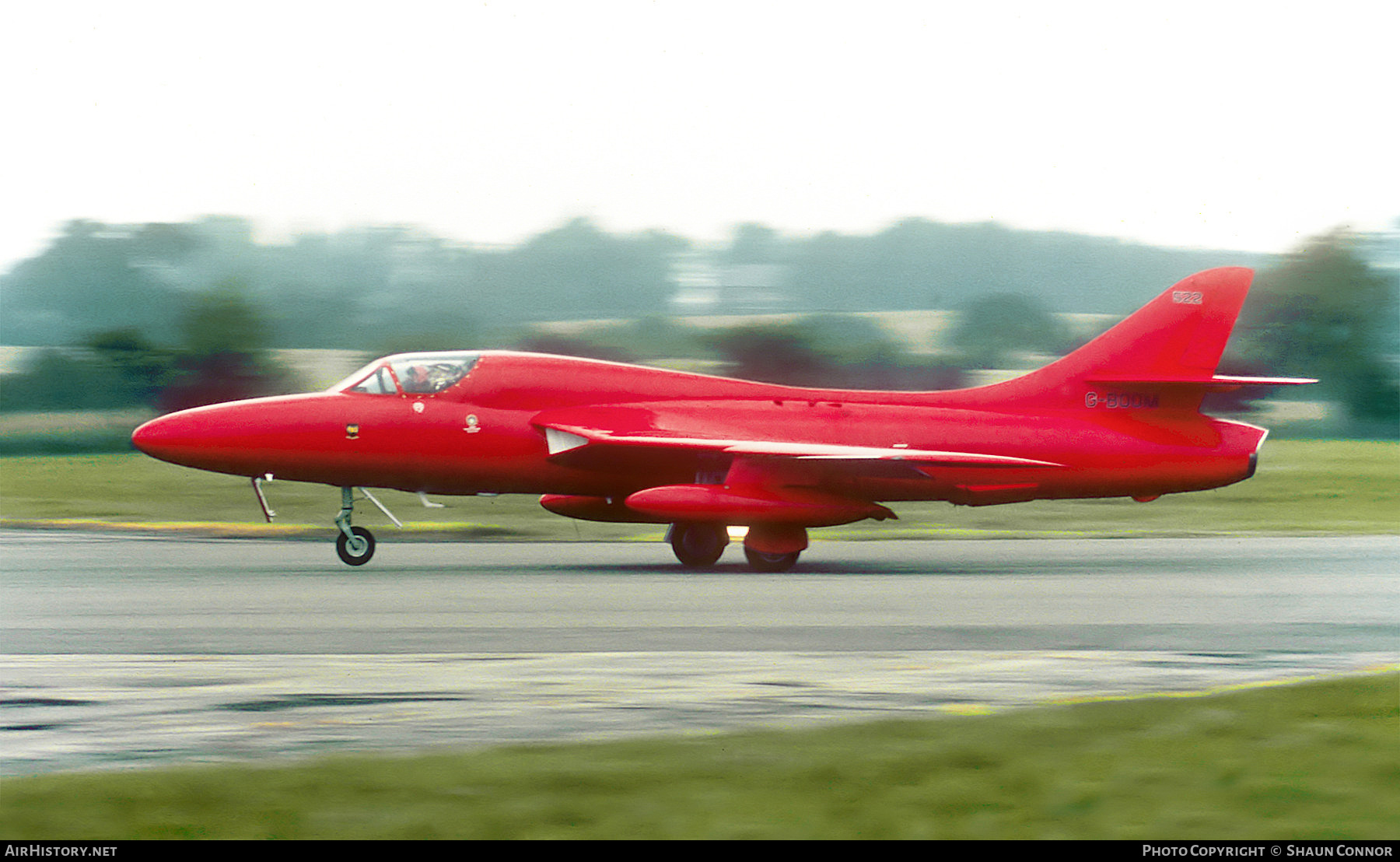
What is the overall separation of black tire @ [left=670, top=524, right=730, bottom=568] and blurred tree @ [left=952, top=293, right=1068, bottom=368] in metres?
20.9

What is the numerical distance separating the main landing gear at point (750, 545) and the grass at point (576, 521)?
286 inches

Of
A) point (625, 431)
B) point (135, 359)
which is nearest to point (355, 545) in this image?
point (625, 431)

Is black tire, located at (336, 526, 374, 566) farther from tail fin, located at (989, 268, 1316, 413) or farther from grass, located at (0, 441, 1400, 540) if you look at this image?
tail fin, located at (989, 268, 1316, 413)

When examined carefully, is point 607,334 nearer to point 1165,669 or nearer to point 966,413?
point 966,413

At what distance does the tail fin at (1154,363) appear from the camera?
22.9 m

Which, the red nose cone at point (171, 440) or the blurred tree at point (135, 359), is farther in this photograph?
the blurred tree at point (135, 359)

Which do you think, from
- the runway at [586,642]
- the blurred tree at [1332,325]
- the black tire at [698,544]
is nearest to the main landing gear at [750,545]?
the black tire at [698,544]

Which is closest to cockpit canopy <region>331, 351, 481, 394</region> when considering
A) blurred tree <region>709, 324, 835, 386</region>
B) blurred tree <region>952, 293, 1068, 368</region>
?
blurred tree <region>709, 324, 835, 386</region>

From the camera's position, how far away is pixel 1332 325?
4850 centimetres

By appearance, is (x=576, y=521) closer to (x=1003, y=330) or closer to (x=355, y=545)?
(x=355, y=545)

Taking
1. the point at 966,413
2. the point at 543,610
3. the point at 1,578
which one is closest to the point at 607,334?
the point at 966,413

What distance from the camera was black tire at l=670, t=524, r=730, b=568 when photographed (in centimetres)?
2081

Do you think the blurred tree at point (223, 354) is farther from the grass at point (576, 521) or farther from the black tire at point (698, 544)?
the black tire at point (698, 544)

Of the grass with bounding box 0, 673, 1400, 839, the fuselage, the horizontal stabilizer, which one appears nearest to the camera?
the grass with bounding box 0, 673, 1400, 839
